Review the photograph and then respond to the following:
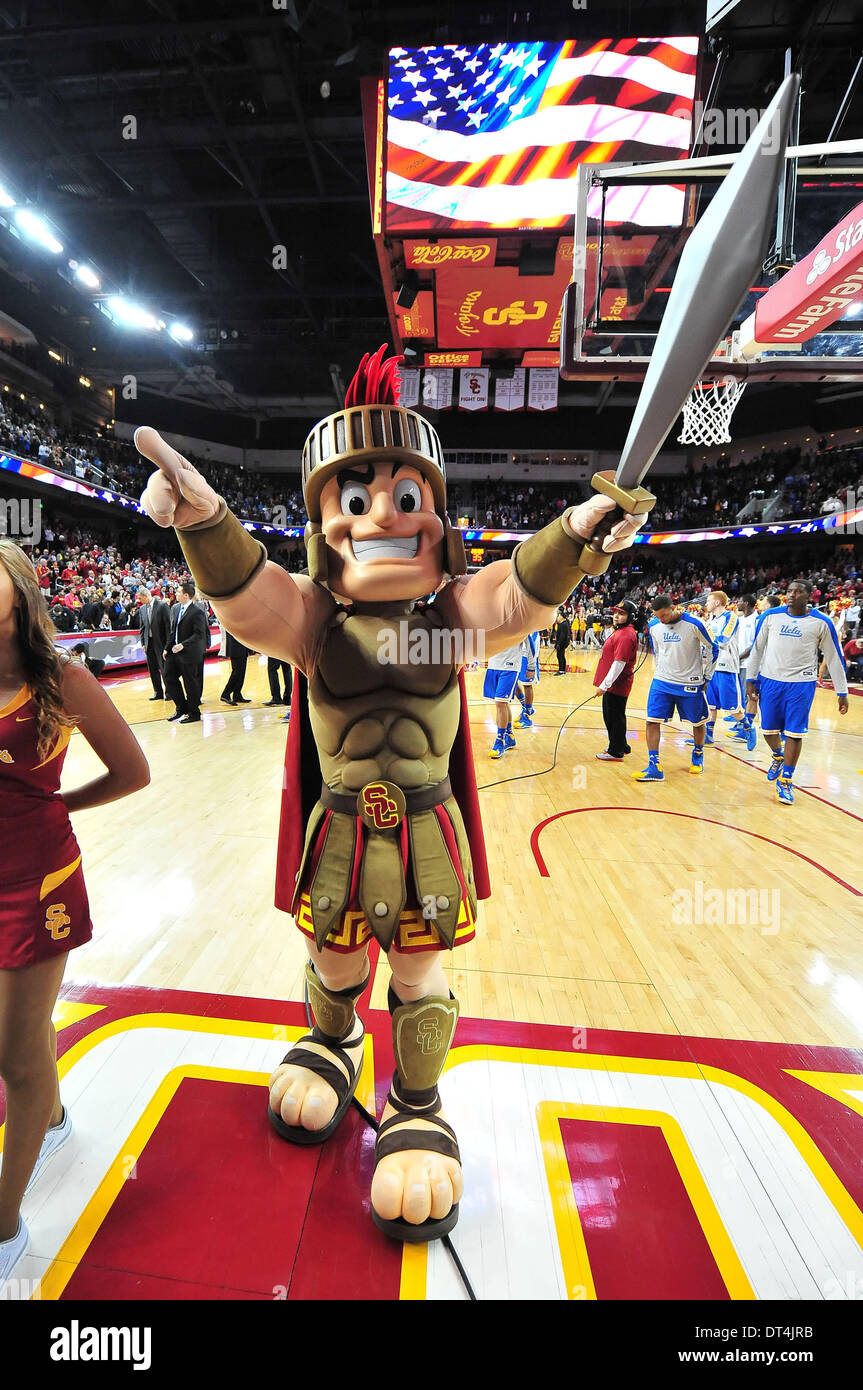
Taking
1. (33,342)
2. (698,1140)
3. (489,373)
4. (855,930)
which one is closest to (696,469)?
(489,373)

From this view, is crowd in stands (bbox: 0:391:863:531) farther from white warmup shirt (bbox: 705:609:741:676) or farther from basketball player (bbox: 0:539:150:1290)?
basketball player (bbox: 0:539:150:1290)

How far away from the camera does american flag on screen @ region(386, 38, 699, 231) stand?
5402mm

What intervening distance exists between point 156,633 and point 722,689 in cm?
713

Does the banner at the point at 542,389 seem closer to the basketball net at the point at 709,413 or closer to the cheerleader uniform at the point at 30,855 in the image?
the basketball net at the point at 709,413

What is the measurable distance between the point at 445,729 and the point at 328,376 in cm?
2292

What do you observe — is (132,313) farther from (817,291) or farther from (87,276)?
(817,291)

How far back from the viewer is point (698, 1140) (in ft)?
5.86

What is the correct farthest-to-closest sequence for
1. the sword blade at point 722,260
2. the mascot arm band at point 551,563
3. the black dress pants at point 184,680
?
the black dress pants at point 184,680, the mascot arm band at point 551,563, the sword blade at point 722,260

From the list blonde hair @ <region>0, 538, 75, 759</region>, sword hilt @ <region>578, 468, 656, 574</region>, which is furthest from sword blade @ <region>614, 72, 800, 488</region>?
blonde hair @ <region>0, 538, 75, 759</region>

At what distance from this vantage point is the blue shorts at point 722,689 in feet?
24.3

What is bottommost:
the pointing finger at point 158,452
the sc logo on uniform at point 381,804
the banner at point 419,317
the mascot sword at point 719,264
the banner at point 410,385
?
the sc logo on uniform at point 381,804

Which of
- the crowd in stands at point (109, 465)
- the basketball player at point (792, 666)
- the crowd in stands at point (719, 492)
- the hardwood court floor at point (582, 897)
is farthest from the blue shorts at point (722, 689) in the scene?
the crowd in stands at point (719, 492)
